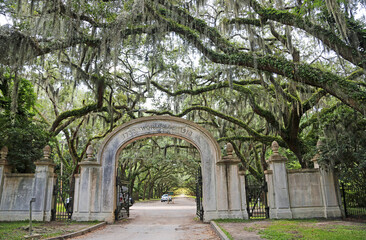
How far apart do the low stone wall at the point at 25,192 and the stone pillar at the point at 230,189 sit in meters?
6.42

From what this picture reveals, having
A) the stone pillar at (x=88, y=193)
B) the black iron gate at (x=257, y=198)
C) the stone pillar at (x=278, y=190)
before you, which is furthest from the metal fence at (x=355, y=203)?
the stone pillar at (x=88, y=193)

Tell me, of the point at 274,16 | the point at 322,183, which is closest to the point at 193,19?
the point at 274,16

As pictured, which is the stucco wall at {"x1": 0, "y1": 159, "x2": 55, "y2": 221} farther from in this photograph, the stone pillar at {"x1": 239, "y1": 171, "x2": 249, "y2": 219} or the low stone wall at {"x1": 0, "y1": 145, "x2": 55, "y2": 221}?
the stone pillar at {"x1": 239, "y1": 171, "x2": 249, "y2": 219}

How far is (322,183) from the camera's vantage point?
10539mm

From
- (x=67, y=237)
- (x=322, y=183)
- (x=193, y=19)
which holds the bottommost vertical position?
(x=67, y=237)

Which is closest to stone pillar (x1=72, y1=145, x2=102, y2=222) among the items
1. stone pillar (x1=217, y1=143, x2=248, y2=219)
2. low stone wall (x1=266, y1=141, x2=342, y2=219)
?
stone pillar (x1=217, y1=143, x2=248, y2=219)

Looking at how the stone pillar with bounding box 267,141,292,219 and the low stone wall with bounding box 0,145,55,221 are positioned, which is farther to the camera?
the low stone wall with bounding box 0,145,55,221

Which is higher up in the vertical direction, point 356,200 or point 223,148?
point 223,148

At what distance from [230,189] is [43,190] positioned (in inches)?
273

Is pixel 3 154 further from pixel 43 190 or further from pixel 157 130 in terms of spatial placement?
pixel 157 130

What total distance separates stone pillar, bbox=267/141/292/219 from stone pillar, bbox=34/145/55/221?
819 centimetres

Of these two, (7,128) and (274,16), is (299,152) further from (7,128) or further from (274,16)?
(7,128)

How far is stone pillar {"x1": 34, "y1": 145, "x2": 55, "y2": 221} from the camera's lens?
10641 millimetres

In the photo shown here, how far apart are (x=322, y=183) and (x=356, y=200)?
160cm
